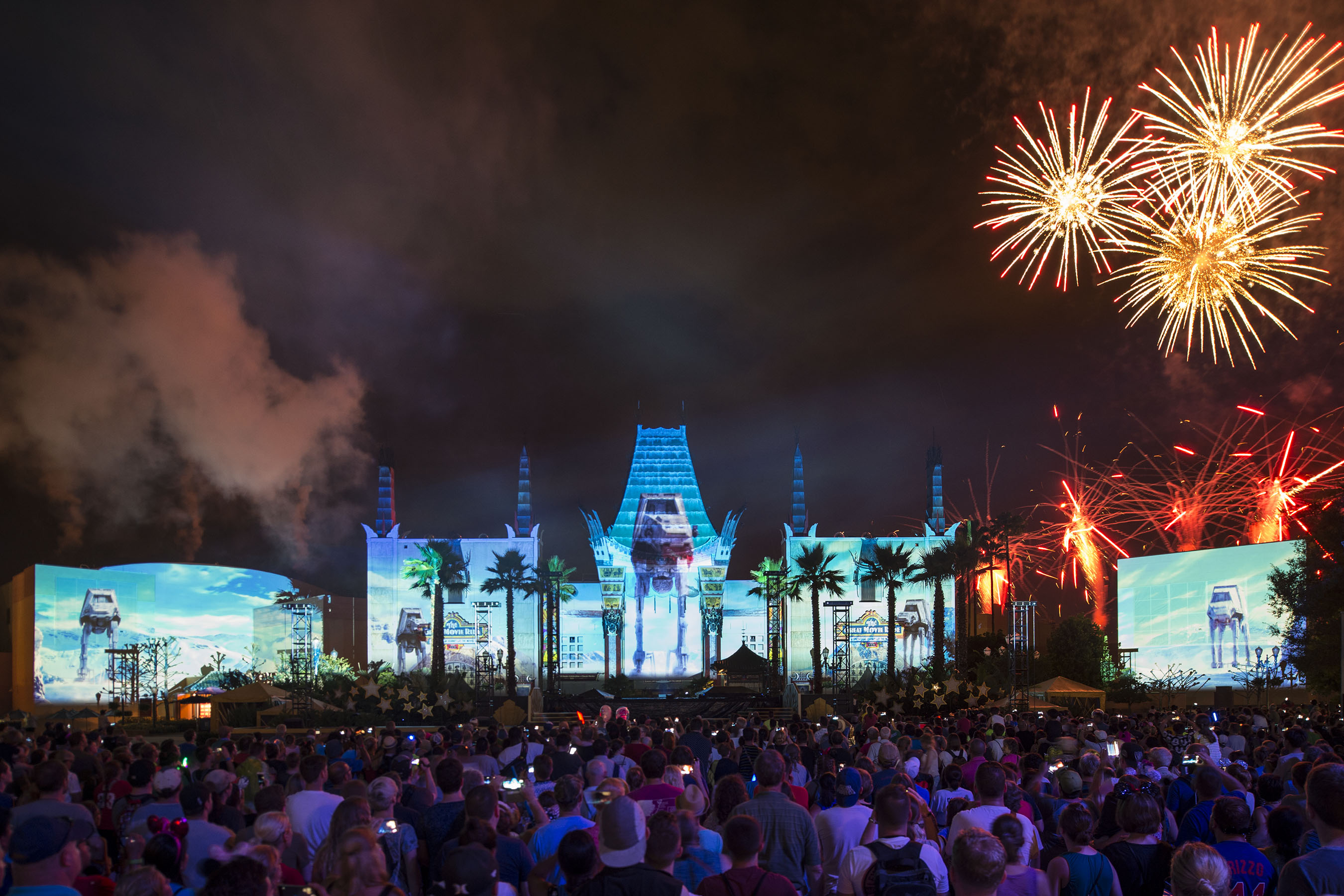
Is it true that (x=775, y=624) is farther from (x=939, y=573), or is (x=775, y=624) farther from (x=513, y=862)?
(x=513, y=862)

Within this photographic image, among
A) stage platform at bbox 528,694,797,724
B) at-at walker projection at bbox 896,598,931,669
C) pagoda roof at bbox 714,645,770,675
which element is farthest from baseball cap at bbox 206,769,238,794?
at-at walker projection at bbox 896,598,931,669

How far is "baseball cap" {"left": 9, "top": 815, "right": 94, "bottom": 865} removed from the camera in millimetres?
5156

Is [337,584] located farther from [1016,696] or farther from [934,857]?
[934,857]

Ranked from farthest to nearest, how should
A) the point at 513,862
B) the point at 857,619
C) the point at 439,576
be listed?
the point at 857,619, the point at 439,576, the point at 513,862

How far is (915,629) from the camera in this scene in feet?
216

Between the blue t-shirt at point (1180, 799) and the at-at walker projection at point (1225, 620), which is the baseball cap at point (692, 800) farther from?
the at-at walker projection at point (1225, 620)

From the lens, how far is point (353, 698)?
1468 inches

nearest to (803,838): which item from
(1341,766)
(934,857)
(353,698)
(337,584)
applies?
(934,857)

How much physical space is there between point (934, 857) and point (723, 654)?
62.0 meters

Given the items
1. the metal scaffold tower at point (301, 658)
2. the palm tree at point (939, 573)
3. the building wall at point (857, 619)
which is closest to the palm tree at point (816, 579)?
the palm tree at point (939, 573)

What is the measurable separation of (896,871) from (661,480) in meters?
61.0

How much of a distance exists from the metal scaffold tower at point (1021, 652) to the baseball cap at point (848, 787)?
1071 inches

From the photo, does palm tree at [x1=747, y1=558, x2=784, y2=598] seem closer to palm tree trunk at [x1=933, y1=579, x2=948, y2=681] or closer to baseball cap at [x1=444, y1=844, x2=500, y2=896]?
palm tree trunk at [x1=933, y1=579, x2=948, y2=681]

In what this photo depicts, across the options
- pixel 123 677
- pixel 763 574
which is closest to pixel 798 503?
pixel 763 574
